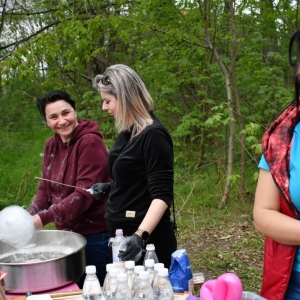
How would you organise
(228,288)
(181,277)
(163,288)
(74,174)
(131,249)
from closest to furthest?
(228,288), (163,288), (181,277), (131,249), (74,174)

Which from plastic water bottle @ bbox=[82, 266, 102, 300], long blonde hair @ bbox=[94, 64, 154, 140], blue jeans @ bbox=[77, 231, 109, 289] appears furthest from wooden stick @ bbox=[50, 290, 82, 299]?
long blonde hair @ bbox=[94, 64, 154, 140]

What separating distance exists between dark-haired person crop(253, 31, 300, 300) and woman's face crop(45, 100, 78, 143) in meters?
1.30

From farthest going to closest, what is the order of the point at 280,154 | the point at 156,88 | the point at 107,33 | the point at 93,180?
the point at 156,88 < the point at 107,33 < the point at 93,180 < the point at 280,154

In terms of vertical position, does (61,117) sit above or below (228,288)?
above

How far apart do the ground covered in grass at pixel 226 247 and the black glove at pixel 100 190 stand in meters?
2.05

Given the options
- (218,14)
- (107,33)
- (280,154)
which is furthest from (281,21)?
(280,154)

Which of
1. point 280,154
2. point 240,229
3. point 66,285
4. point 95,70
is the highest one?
point 95,70

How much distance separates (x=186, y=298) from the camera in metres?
1.64

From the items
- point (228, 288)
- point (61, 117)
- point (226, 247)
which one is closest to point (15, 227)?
point (61, 117)

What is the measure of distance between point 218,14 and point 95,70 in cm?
274

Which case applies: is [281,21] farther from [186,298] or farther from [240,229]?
[186,298]

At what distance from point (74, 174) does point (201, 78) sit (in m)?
4.25

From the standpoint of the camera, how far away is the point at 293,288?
157 cm

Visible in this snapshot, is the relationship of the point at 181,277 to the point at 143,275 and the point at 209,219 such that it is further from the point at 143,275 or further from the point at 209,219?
the point at 209,219
